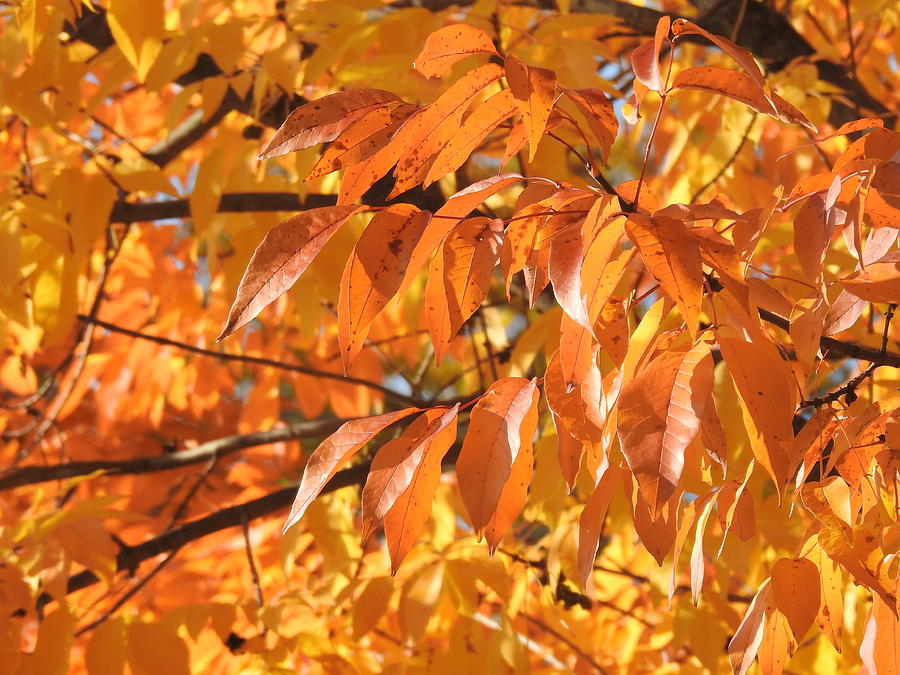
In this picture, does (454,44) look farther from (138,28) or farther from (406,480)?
(138,28)

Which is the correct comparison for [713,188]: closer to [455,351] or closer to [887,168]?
[455,351]

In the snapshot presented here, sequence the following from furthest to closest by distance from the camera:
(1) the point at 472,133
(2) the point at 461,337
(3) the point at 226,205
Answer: (2) the point at 461,337 → (3) the point at 226,205 → (1) the point at 472,133

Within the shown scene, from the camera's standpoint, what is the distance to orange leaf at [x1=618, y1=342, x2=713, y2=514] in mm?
501

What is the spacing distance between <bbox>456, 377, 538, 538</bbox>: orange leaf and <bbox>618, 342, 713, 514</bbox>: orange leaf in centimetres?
8

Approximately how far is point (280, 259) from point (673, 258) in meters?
0.23

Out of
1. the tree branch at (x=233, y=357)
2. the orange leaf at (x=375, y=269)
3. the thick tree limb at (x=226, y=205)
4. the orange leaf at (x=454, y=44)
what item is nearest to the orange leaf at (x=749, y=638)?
the orange leaf at (x=375, y=269)

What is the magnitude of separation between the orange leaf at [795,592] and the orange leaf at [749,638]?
0.04 metres

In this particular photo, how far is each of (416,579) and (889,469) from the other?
2.50ft

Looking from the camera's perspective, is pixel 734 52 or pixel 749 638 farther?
pixel 749 638

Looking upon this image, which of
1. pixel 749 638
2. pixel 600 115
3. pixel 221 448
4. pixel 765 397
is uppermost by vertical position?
pixel 600 115

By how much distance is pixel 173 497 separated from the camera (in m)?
→ 2.46

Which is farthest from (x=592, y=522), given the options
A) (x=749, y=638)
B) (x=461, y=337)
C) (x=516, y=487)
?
(x=461, y=337)

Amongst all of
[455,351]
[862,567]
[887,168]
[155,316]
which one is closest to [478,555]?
[862,567]

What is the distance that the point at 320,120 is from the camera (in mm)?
603
